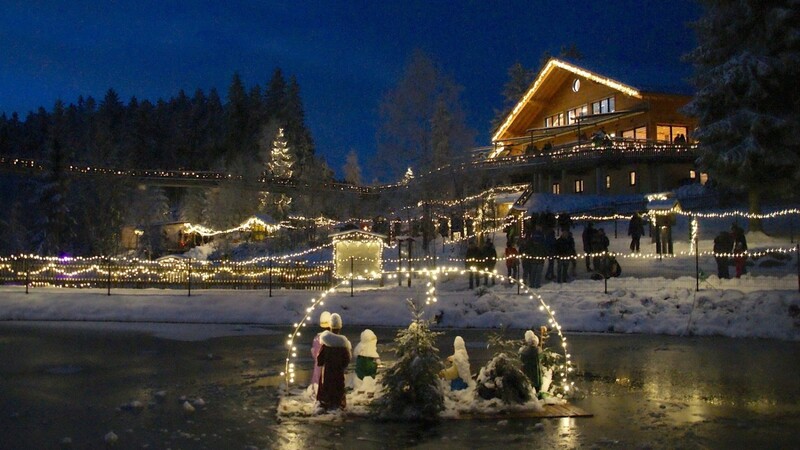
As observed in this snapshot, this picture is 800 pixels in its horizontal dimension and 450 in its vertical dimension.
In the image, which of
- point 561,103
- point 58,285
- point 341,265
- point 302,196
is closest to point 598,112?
point 561,103

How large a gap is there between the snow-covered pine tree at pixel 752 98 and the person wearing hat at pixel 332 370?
2555 centimetres

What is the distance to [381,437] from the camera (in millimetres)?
9289

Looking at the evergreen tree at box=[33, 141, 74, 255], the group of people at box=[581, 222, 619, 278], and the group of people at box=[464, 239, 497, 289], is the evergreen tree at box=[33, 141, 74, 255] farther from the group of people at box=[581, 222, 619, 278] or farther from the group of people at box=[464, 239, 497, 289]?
the group of people at box=[581, 222, 619, 278]

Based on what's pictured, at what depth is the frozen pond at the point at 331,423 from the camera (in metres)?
9.16

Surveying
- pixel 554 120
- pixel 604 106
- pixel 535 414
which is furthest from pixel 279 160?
pixel 535 414

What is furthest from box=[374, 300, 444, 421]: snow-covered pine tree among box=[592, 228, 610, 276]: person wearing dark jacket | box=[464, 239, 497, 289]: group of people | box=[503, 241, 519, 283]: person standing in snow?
box=[592, 228, 610, 276]: person wearing dark jacket

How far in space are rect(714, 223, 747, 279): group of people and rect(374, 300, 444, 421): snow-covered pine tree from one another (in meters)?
16.4

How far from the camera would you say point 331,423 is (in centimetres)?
998

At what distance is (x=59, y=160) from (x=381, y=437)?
60.2m

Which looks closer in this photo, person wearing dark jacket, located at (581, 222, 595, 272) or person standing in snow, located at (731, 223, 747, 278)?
person standing in snow, located at (731, 223, 747, 278)

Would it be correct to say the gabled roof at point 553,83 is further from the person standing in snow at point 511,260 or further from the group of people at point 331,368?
the group of people at point 331,368

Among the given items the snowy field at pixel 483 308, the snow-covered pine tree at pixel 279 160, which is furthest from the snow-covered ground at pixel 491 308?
the snow-covered pine tree at pixel 279 160

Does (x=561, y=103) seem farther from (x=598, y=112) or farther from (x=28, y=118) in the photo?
(x=28, y=118)

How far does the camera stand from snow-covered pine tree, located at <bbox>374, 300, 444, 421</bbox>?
10.1 meters
